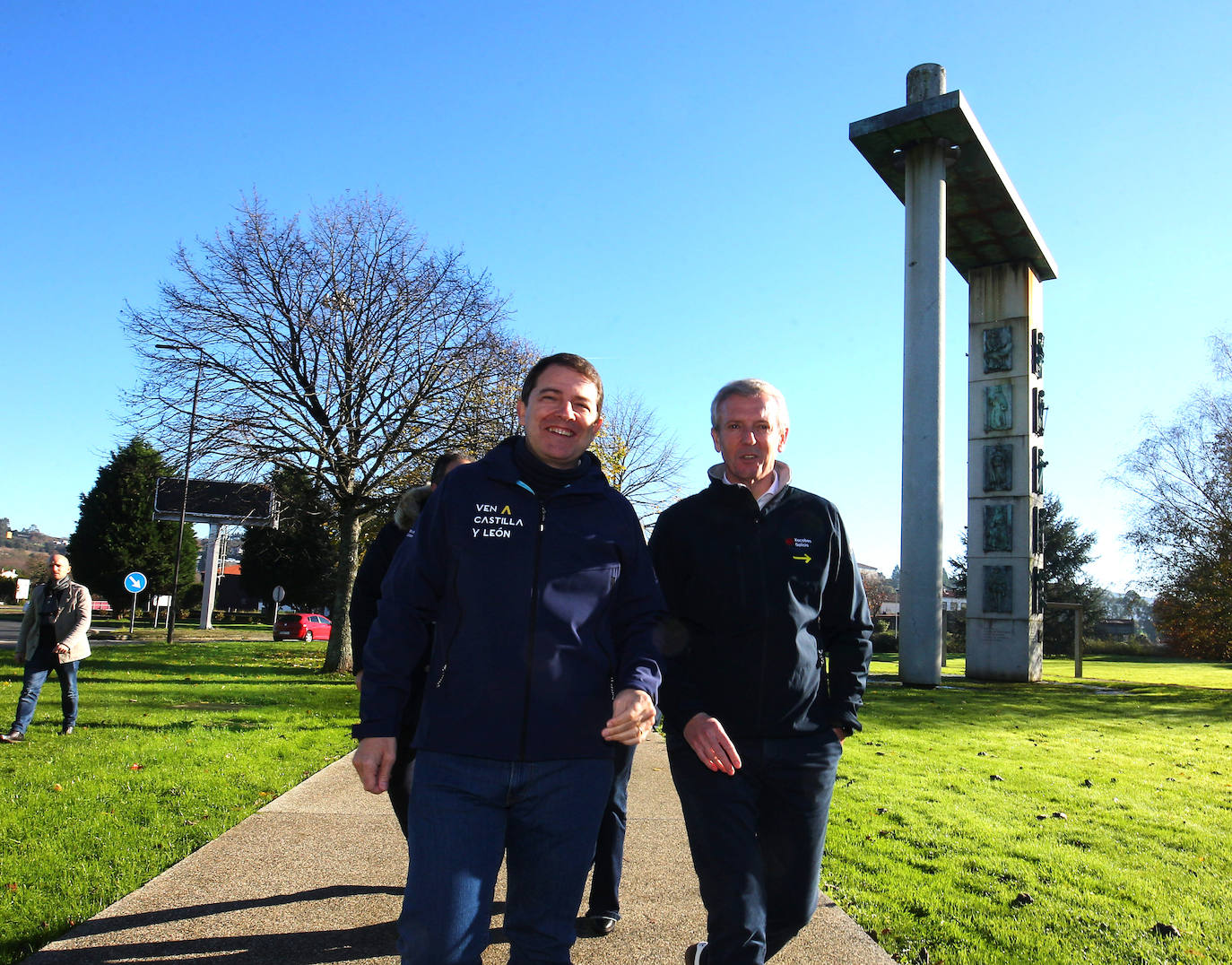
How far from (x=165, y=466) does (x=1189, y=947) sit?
20.2 meters

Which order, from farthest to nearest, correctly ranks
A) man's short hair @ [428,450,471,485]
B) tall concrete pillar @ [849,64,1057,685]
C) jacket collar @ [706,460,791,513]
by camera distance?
tall concrete pillar @ [849,64,1057,685]
man's short hair @ [428,450,471,485]
jacket collar @ [706,460,791,513]

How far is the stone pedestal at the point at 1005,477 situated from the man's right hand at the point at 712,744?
23109 mm

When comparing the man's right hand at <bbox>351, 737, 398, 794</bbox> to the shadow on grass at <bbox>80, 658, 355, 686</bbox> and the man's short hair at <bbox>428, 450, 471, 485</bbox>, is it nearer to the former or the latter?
the man's short hair at <bbox>428, 450, 471, 485</bbox>

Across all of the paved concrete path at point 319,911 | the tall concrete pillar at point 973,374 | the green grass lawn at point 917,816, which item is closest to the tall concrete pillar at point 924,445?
the tall concrete pillar at point 973,374

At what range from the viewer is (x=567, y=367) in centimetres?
273

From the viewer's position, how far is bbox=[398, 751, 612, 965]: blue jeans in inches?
85.5

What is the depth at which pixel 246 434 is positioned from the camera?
19.0 meters

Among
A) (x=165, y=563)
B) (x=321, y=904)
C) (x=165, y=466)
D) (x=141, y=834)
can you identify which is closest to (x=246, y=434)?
(x=165, y=466)

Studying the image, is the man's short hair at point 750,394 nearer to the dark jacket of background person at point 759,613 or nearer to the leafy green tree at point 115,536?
the dark jacket of background person at point 759,613

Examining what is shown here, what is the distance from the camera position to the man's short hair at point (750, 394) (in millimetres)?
3152

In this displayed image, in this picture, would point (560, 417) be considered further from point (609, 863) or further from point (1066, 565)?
point (1066, 565)

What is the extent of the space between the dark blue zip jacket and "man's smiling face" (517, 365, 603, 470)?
0.12 meters

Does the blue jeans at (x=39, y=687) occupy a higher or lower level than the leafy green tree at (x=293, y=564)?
lower

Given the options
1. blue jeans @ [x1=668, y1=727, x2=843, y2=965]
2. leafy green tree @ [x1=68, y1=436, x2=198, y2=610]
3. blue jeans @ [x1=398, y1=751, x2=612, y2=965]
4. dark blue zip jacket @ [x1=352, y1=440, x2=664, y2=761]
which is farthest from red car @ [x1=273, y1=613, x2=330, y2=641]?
blue jeans @ [x1=398, y1=751, x2=612, y2=965]
